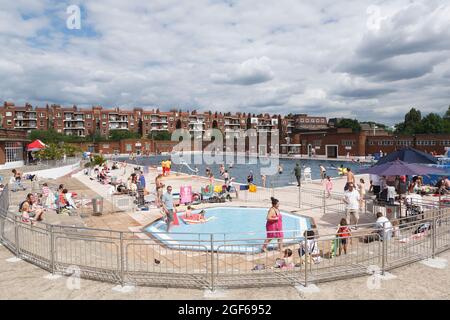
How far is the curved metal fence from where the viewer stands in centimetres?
631

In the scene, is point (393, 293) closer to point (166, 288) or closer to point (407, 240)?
point (407, 240)

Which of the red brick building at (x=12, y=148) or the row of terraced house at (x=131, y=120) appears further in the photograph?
the row of terraced house at (x=131, y=120)

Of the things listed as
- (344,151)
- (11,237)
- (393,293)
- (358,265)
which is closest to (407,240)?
(358,265)

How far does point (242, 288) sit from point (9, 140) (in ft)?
128

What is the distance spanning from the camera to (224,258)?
751cm

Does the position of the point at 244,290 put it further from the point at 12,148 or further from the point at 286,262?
the point at 12,148

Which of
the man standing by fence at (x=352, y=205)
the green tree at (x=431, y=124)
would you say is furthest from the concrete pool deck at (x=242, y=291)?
the green tree at (x=431, y=124)

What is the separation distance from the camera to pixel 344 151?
6575 centimetres

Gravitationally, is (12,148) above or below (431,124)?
below

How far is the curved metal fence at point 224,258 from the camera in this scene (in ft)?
20.7

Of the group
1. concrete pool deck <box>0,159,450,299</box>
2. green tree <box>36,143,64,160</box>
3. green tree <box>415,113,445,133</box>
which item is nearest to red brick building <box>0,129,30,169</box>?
green tree <box>36,143,64,160</box>

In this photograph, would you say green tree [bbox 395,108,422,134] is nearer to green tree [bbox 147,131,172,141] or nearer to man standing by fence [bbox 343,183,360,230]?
green tree [bbox 147,131,172,141]

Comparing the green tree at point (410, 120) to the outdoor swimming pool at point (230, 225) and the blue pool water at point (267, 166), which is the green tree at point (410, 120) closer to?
the blue pool water at point (267, 166)

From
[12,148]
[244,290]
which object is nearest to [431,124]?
[12,148]
